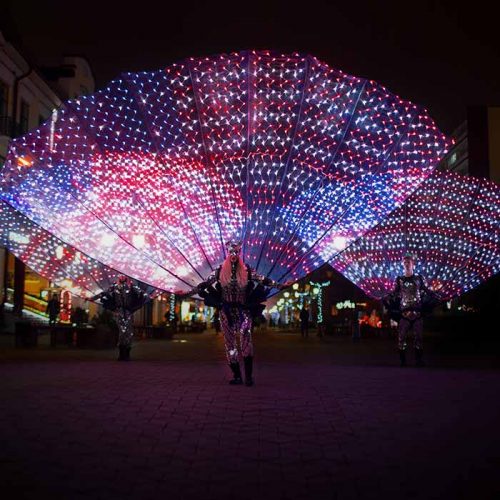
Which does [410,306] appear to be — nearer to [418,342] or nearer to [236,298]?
[418,342]

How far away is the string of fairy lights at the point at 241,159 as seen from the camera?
A: 1204cm

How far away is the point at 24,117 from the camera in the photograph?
105ft

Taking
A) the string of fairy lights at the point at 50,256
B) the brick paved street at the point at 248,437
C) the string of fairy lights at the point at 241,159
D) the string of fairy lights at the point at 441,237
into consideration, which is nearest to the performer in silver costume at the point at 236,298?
the brick paved street at the point at 248,437

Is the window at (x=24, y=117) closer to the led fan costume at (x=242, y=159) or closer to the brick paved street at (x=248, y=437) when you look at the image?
the led fan costume at (x=242, y=159)

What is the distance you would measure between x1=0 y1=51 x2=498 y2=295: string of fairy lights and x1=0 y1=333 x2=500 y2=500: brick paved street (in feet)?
9.38

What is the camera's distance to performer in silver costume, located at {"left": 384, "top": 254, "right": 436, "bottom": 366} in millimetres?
13922

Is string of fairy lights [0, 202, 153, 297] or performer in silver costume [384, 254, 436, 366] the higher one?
string of fairy lights [0, 202, 153, 297]

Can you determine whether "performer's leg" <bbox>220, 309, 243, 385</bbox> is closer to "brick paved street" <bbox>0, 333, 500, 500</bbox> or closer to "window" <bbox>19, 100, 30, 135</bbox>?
"brick paved street" <bbox>0, 333, 500, 500</bbox>

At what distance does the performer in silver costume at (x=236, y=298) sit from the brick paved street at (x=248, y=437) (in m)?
0.62

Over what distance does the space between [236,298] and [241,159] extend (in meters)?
3.03

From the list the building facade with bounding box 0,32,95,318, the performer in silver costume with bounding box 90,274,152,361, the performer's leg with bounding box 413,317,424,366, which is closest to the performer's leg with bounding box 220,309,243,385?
the performer in silver costume with bounding box 90,274,152,361

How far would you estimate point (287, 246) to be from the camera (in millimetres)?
12461

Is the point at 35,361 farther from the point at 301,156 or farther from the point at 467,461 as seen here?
the point at 467,461

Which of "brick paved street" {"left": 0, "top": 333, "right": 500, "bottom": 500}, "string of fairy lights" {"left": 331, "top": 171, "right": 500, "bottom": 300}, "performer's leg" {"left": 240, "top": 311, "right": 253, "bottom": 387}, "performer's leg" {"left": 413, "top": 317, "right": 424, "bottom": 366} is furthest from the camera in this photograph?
"string of fairy lights" {"left": 331, "top": 171, "right": 500, "bottom": 300}
